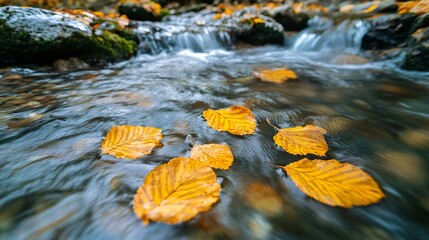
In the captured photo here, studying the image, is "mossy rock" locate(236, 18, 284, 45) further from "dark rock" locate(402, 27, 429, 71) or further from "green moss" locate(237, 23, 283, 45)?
"dark rock" locate(402, 27, 429, 71)

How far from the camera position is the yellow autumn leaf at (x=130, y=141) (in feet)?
4.14

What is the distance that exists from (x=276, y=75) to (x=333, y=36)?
260 centimetres

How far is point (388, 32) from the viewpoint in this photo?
3.96m

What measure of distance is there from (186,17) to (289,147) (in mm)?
6594

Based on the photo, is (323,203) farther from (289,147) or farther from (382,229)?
(289,147)

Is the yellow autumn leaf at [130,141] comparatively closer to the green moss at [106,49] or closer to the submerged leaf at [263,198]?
the submerged leaf at [263,198]

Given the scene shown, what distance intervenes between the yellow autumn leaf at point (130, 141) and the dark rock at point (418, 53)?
342cm

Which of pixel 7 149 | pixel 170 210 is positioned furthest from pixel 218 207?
pixel 7 149

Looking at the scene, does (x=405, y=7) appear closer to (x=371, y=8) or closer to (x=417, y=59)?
(x=371, y=8)

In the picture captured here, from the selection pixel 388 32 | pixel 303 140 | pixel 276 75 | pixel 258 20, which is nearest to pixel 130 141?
pixel 303 140

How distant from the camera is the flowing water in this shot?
35.1 inches

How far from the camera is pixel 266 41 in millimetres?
5238

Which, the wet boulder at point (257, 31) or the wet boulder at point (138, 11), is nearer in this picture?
the wet boulder at point (257, 31)

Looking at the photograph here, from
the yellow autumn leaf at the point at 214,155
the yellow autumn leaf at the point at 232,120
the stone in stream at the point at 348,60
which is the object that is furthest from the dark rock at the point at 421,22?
the yellow autumn leaf at the point at 214,155
